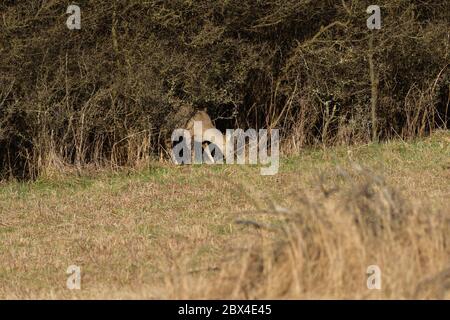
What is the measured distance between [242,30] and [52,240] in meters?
6.51

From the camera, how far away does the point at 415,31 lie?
1714cm

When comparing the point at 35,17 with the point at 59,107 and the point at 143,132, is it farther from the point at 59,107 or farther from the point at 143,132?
the point at 143,132

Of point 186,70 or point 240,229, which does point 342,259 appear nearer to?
point 240,229

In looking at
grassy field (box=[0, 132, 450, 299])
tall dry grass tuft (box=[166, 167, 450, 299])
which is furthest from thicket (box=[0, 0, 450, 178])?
tall dry grass tuft (box=[166, 167, 450, 299])

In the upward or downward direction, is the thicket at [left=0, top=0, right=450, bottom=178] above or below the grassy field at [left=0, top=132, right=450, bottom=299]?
above

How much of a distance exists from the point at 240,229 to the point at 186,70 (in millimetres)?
5698

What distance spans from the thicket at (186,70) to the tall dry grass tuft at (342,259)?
858cm

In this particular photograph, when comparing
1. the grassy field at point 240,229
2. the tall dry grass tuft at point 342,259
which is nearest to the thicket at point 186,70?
the grassy field at point 240,229

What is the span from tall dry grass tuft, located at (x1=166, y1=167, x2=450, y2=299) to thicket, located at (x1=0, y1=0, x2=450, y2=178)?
8580 mm

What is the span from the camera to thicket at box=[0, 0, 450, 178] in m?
15.1

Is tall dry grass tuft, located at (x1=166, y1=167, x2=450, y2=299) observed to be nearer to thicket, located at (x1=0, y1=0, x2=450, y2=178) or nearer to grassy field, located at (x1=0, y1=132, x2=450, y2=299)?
grassy field, located at (x1=0, y1=132, x2=450, y2=299)

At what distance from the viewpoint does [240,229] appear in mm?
10492

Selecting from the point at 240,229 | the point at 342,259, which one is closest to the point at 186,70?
the point at 240,229
